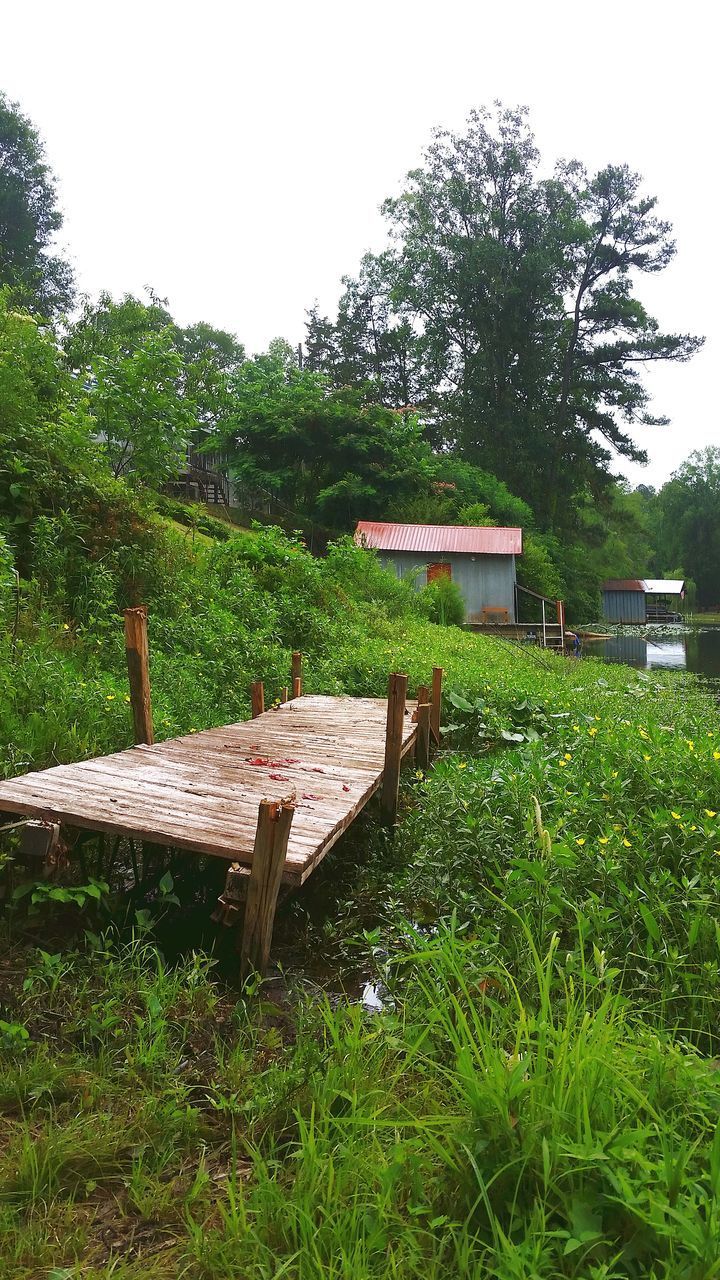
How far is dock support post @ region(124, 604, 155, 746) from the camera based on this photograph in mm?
5387

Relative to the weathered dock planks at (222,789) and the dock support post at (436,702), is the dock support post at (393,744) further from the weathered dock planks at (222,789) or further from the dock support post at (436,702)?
the dock support post at (436,702)

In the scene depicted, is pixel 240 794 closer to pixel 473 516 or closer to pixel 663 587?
pixel 473 516

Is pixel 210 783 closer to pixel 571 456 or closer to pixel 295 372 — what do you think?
pixel 295 372

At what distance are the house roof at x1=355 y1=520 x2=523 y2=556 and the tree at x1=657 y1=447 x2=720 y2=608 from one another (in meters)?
47.6

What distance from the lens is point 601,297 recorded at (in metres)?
43.4

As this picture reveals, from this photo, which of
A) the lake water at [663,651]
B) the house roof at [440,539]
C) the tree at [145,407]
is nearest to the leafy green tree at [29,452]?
the tree at [145,407]

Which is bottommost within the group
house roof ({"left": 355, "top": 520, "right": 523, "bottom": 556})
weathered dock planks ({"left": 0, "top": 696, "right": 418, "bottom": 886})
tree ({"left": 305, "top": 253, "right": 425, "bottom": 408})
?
weathered dock planks ({"left": 0, "top": 696, "right": 418, "bottom": 886})

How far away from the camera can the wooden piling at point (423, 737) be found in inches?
299

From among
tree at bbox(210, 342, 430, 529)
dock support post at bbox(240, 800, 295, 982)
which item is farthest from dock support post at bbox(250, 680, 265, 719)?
tree at bbox(210, 342, 430, 529)

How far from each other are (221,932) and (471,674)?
24.4 feet

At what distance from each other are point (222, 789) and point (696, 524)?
241ft

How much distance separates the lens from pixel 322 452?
101 ft

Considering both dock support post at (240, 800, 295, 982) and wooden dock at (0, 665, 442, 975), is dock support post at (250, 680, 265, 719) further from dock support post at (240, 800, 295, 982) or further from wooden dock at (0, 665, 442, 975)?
dock support post at (240, 800, 295, 982)

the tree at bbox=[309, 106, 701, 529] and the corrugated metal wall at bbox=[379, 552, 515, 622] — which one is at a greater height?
the tree at bbox=[309, 106, 701, 529]
